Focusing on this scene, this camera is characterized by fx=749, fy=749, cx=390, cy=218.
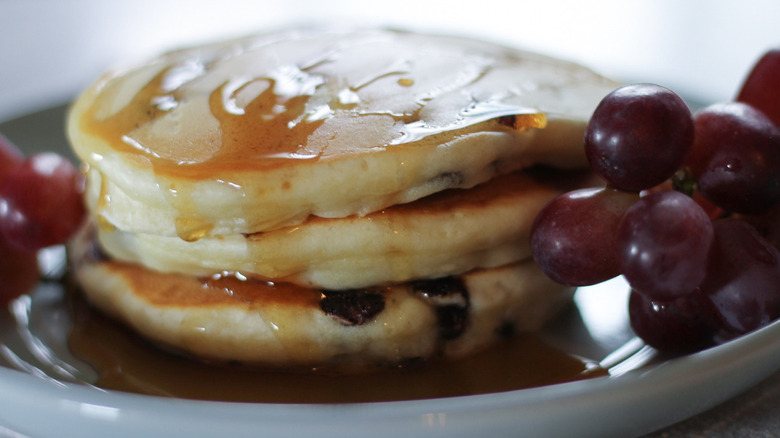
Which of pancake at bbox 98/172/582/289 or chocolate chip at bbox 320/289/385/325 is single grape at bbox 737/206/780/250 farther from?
chocolate chip at bbox 320/289/385/325

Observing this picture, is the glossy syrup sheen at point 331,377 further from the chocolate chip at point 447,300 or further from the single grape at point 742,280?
the single grape at point 742,280

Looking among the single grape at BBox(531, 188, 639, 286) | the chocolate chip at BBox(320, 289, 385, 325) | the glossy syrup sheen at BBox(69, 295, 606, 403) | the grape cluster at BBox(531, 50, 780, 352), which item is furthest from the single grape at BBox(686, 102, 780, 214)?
the chocolate chip at BBox(320, 289, 385, 325)

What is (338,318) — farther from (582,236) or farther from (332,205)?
(582,236)

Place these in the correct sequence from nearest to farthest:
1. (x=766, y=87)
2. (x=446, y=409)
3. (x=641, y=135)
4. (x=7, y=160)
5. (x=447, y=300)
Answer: (x=446, y=409) → (x=641, y=135) → (x=447, y=300) → (x=766, y=87) → (x=7, y=160)

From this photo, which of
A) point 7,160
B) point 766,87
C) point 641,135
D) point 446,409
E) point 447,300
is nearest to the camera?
point 446,409

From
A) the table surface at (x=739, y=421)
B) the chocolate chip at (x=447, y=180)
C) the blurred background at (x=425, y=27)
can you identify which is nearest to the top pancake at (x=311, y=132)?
the chocolate chip at (x=447, y=180)

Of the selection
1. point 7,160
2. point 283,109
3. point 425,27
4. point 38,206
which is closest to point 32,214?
point 38,206
